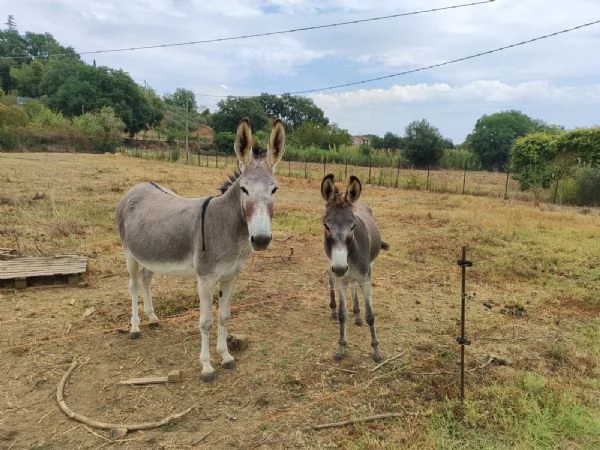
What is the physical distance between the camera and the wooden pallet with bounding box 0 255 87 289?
21.5ft

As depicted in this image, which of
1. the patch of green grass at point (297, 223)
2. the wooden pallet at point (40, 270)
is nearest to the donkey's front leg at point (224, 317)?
the wooden pallet at point (40, 270)

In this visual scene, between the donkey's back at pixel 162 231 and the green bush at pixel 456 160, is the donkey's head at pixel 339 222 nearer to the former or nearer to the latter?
the donkey's back at pixel 162 231

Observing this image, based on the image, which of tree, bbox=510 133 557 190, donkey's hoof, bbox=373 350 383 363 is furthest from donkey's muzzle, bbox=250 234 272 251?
tree, bbox=510 133 557 190

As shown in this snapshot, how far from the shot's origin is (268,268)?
814 cm

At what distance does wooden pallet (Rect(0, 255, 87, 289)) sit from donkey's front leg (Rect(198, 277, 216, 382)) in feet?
12.2

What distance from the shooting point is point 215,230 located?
414 cm

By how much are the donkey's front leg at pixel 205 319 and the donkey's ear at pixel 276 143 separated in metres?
1.37

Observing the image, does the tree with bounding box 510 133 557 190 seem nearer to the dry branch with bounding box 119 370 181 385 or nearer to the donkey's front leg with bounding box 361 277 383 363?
the donkey's front leg with bounding box 361 277 383 363

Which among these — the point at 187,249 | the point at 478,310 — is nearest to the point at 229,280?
the point at 187,249

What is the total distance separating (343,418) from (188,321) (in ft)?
9.31

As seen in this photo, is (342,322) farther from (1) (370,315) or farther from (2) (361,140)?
(2) (361,140)

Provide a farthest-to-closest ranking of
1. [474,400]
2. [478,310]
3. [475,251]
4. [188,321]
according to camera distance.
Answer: [475,251]
[478,310]
[188,321]
[474,400]

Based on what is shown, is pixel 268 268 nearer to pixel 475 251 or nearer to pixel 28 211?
pixel 475 251

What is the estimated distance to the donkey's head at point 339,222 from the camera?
387 centimetres
